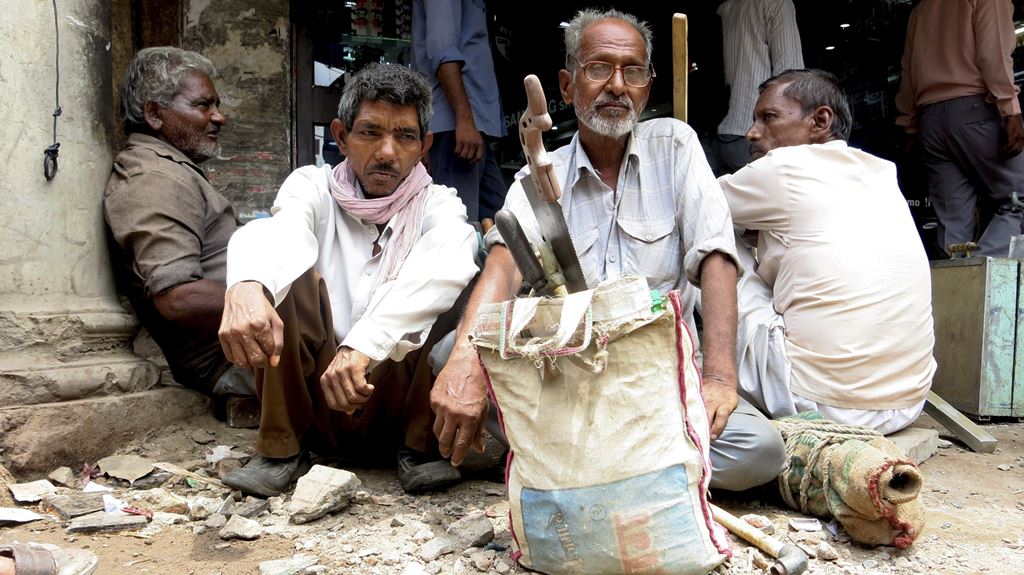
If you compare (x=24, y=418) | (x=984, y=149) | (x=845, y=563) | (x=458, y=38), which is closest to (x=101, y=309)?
(x=24, y=418)

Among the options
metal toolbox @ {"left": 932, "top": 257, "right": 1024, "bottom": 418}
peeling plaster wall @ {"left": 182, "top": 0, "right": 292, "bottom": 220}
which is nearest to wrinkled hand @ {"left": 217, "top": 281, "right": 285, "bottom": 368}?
peeling plaster wall @ {"left": 182, "top": 0, "right": 292, "bottom": 220}

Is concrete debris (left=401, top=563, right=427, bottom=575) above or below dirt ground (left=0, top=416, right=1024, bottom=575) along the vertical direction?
above

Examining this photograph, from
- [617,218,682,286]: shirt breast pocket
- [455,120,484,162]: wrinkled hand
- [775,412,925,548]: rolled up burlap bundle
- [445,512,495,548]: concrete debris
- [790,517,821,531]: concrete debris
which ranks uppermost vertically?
[455,120,484,162]: wrinkled hand

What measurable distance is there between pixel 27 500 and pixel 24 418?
1.06 ft

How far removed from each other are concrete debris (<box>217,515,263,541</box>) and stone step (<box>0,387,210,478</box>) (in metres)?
0.91

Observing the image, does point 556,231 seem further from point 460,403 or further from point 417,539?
point 417,539

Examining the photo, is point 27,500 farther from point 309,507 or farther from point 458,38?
point 458,38

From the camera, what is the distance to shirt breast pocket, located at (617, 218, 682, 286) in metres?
2.62

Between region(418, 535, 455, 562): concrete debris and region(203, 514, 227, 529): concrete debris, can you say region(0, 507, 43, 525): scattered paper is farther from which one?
region(418, 535, 455, 562): concrete debris

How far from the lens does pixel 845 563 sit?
201cm

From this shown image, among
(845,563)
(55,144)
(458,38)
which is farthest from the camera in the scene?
(458,38)

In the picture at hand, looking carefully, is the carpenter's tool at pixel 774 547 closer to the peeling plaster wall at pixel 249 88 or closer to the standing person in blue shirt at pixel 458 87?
the standing person in blue shirt at pixel 458 87

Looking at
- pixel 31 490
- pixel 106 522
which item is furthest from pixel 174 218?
pixel 106 522

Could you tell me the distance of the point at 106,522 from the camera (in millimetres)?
2264
